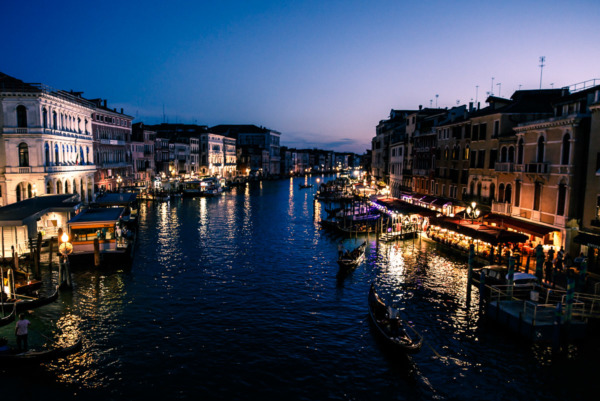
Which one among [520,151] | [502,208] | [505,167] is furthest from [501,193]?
[520,151]

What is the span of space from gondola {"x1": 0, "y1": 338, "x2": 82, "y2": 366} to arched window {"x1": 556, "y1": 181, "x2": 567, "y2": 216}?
2494 centimetres

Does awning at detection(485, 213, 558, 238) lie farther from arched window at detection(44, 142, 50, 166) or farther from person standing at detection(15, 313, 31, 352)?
arched window at detection(44, 142, 50, 166)

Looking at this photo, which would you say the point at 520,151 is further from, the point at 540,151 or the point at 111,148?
the point at 111,148

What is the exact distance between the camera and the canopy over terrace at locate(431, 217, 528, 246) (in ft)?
82.7

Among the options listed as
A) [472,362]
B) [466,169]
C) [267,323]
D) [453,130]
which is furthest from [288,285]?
[453,130]

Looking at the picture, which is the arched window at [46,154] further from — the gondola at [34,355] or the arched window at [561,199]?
the arched window at [561,199]

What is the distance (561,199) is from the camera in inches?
949

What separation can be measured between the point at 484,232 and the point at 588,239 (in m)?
5.82

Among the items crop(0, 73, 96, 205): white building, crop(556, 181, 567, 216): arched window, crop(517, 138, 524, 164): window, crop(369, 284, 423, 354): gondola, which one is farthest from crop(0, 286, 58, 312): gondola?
crop(517, 138, 524, 164): window

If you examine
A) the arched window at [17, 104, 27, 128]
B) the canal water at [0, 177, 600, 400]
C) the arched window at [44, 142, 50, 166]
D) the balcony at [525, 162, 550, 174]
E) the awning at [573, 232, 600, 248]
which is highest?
the arched window at [17, 104, 27, 128]

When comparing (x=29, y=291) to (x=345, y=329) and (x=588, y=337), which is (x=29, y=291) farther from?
(x=588, y=337)

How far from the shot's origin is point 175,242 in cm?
3597

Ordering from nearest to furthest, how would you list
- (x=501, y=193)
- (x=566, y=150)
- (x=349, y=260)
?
1. (x=566, y=150)
2. (x=349, y=260)
3. (x=501, y=193)

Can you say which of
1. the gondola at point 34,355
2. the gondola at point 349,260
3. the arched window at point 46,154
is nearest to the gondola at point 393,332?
the gondola at point 349,260
